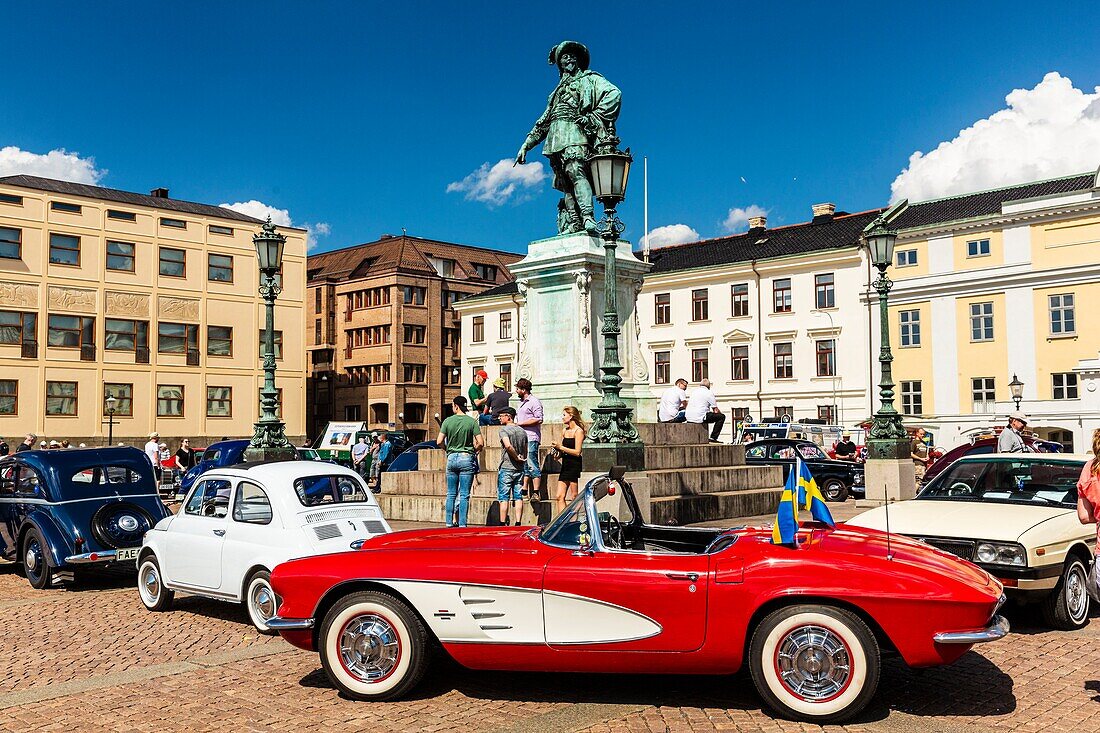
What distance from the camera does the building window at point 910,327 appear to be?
50219 mm

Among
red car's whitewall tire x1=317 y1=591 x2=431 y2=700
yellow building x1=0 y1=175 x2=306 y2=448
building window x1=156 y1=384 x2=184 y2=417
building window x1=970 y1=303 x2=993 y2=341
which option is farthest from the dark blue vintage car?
building window x1=970 y1=303 x2=993 y2=341

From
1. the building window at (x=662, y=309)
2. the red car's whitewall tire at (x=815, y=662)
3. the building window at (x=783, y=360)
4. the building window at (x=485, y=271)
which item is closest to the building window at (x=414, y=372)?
the building window at (x=485, y=271)

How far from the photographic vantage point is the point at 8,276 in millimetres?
44438

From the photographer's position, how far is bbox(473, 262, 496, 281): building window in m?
72.2

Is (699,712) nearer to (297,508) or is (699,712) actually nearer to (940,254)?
(297,508)

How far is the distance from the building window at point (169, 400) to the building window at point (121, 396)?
1319mm

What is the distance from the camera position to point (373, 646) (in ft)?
20.7

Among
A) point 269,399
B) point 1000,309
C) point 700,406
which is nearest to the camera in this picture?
point 269,399

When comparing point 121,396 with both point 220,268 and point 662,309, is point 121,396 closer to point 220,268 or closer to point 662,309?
point 220,268

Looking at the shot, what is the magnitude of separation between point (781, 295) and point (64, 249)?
117 feet

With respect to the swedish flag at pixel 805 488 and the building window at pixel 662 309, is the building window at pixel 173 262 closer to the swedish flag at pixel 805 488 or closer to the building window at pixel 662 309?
the building window at pixel 662 309

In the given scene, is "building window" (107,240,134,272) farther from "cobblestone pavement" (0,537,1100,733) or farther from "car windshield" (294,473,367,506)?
"cobblestone pavement" (0,537,1100,733)

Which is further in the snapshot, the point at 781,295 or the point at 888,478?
Result: the point at 781,295

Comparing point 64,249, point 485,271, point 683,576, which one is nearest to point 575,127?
point 683,576
